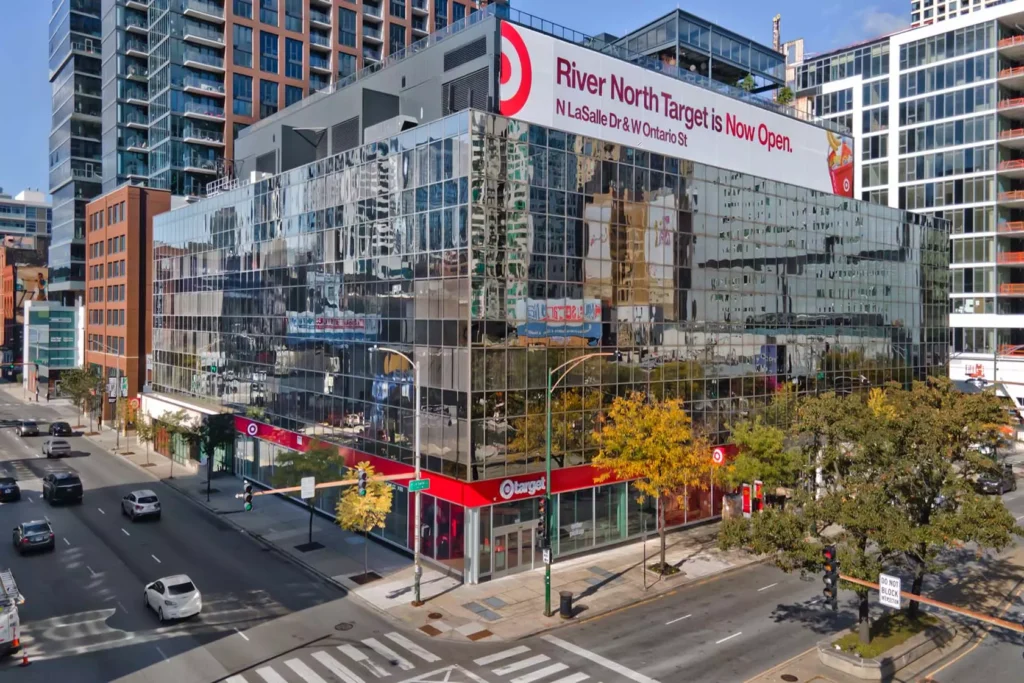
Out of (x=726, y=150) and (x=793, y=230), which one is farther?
(x=793, y=230)

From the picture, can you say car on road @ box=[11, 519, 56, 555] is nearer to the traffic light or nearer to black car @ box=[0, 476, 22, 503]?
black car @ box=[0, 476, 22, 503]

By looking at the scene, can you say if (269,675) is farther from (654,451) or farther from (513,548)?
(654,451)

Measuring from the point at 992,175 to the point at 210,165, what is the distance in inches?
3398

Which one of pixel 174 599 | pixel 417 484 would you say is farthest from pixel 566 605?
pixel 174 599

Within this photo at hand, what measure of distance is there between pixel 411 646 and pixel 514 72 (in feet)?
86.8

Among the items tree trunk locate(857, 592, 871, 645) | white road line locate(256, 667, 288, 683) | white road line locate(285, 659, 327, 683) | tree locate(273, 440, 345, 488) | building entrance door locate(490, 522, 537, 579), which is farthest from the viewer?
tree locate(273, 440, 345, 488)

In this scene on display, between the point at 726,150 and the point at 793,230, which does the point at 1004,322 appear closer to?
the point at 793,230

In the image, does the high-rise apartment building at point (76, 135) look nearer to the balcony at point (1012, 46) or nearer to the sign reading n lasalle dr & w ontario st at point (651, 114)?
the sign reading n lasalle dr & w ontario st at point (651, 114)

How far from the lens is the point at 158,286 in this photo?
71.0 m

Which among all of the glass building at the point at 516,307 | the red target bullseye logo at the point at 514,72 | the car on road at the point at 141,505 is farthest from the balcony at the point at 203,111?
the red target bullseye logo at the point at 514,72

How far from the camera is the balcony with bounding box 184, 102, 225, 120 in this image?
285ft

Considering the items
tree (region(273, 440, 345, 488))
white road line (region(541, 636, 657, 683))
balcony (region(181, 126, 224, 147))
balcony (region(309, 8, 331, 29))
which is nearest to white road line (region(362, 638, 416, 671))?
white road line (region(541, 636, 657, 683))

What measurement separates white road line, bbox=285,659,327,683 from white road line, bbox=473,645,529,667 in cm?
A: 502

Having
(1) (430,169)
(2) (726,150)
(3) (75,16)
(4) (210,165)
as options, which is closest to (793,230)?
(2) (726,150)
